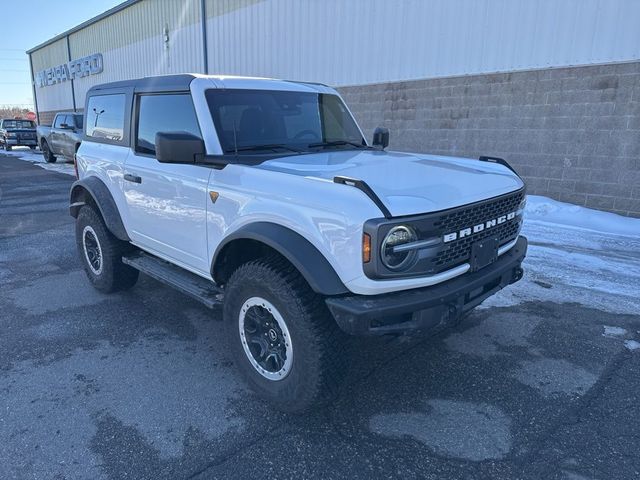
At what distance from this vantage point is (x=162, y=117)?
3738 millimetres

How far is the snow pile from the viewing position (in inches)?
284

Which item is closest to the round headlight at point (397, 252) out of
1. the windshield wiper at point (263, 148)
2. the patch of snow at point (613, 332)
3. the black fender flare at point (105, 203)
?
the windshield wiper at point (263, 148)

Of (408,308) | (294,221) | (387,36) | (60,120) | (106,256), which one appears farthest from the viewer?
(60,120)

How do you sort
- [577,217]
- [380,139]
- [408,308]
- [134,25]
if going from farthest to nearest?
[134,25] < [577,217] < [380,139] < [408,308]

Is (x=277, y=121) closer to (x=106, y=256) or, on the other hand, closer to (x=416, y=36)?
(x=106, y=256)

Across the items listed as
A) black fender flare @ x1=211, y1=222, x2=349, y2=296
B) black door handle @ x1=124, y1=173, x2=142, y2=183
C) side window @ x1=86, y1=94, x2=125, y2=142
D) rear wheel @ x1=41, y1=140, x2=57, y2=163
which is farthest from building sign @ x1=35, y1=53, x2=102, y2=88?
black fender flare @ x1=211, y1=222, x2=349, y2=296

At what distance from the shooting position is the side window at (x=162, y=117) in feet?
11.3

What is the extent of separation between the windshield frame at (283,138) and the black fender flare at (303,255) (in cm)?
80

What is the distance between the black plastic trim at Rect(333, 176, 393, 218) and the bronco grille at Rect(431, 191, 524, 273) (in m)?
0.35

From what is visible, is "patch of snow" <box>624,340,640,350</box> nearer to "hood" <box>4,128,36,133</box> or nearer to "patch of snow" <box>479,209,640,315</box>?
"patch of snow" <box>479,209,640,315</box>

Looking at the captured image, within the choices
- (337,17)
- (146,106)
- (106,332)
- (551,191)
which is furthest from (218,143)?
(337,17)

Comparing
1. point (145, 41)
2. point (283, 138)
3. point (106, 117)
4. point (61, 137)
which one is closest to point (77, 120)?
point (61, 137)

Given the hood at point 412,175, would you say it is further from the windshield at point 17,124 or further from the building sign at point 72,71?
the windshield at point 17,124

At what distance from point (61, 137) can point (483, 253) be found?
57.5 feet
